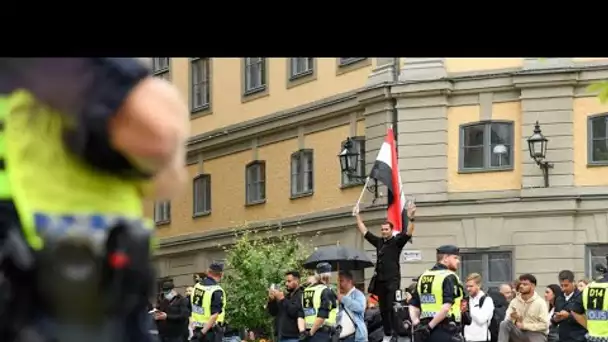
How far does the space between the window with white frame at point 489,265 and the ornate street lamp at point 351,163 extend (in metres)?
2.09

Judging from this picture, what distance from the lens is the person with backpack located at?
50.3 ft

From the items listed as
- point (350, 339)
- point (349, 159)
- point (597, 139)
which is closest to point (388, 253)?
point (350, 339)

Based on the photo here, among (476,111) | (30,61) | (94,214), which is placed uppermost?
(476,111)

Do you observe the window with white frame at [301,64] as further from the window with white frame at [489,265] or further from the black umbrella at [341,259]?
the window with white frame at [489,265]

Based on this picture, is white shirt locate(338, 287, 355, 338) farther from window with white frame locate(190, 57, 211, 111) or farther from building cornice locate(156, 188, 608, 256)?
window with white frame locate(190, 57, 211, 111)

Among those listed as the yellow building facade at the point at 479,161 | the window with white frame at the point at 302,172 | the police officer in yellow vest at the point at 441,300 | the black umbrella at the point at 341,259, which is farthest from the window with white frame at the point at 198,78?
the window with white frame at the point at 302,172

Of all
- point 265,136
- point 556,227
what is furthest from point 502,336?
point 556,227

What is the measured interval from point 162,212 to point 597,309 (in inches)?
430

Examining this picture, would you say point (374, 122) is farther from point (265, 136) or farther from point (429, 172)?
point (265, 136)

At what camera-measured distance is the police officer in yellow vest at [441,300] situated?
45.8 ft

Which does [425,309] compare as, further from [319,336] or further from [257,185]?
[257,185]

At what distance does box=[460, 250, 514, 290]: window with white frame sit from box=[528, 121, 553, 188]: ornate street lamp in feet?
5.19

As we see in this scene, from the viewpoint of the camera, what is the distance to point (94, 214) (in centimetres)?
335

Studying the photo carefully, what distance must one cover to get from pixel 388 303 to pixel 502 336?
4.43 ft
